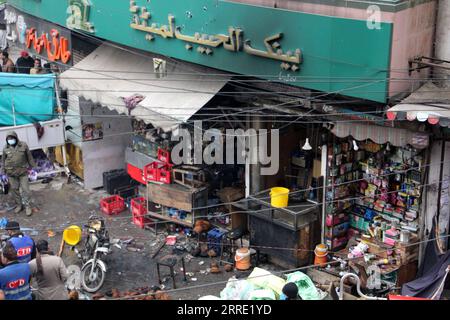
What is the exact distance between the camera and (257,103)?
1318 cm

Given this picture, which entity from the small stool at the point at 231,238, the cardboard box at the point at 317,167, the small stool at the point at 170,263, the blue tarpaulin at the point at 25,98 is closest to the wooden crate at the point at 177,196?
the small stool at the point at 231,238

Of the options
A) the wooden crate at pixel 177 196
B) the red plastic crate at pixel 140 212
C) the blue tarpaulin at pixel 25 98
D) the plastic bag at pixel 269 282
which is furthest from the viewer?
the blue tarpaulin at pixel 25 98

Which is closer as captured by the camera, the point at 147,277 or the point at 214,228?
the point at 147,277

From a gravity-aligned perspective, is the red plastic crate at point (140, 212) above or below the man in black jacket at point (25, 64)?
below

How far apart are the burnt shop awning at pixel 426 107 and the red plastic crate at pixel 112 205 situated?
7484 millimetres

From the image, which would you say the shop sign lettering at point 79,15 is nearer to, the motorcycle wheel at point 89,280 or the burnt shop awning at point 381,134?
the motorcycle wheel at point 89,280

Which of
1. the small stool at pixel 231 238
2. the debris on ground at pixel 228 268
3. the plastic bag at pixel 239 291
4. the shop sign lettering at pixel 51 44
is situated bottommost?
the debris on ground at pixel 228 268

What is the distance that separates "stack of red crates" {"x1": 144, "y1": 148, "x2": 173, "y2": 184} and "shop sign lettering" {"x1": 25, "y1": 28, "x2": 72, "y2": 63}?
462 cm

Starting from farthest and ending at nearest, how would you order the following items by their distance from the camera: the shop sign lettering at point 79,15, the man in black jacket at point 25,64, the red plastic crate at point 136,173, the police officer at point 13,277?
the man in black jacket at point 25,64 < the shop sign lettering at point 79,15 < the red plastic crate at point 136,173 < the police officer at point 13,277

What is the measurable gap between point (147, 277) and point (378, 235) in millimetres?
4419

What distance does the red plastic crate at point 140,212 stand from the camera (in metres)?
14.9
